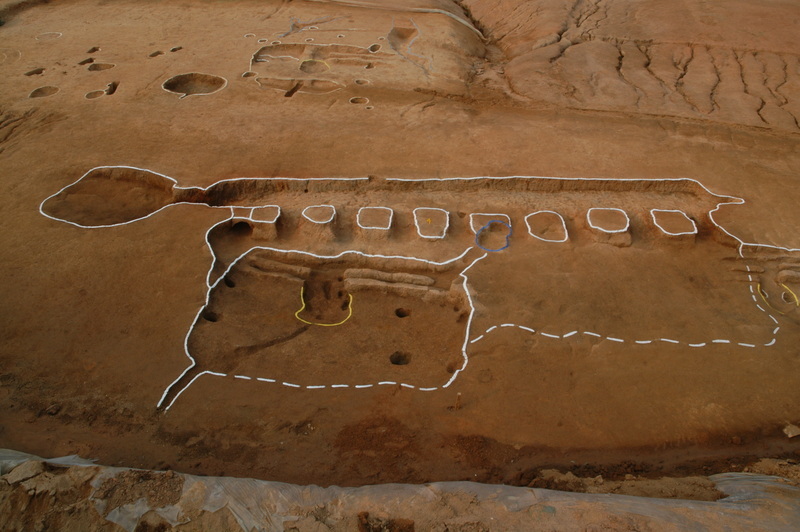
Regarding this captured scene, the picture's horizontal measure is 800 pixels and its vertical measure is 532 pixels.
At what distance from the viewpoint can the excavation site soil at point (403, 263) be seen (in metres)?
4.94

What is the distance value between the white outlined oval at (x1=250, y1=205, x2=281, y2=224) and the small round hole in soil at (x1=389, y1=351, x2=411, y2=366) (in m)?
2.79

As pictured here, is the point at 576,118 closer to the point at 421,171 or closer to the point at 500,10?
the point at 421,171

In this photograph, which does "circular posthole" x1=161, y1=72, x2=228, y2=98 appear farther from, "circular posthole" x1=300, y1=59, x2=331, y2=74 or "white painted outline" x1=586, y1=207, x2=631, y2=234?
"white painted outline" x1=586, y1=207, x2=631, y2=234

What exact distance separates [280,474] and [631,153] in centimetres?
820

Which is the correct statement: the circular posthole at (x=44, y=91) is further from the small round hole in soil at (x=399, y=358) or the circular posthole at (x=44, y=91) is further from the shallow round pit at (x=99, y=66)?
the small round hole in soil at (x=399, y=358)

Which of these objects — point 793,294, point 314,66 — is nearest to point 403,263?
point 793,294

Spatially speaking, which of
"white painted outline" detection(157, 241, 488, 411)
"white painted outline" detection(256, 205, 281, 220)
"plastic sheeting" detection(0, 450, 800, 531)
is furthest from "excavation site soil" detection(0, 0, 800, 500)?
"plastic sheeting" detection(0, 450, 800, 531)

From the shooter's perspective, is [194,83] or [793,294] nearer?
[793,294]

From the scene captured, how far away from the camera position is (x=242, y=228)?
7.61 meters

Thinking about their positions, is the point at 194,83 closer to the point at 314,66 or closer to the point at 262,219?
the point at 314,66

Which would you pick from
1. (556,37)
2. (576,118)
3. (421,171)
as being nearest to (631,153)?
(576,118)

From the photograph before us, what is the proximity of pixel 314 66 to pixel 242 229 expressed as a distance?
6.60m

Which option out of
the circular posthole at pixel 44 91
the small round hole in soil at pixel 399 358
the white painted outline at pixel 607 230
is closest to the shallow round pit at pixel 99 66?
the circular posthole at pixel 44 91

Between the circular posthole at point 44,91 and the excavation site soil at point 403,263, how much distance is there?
0.49 feet
